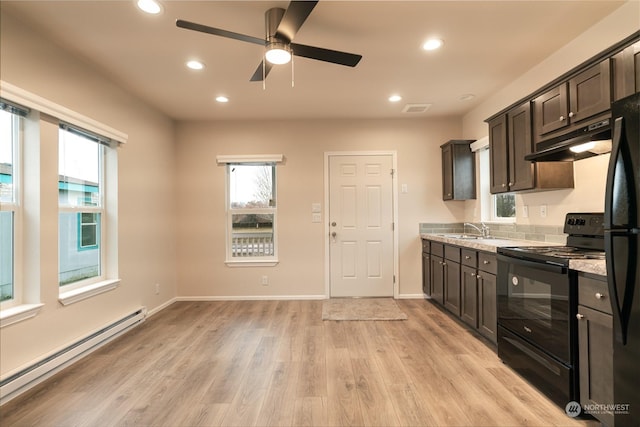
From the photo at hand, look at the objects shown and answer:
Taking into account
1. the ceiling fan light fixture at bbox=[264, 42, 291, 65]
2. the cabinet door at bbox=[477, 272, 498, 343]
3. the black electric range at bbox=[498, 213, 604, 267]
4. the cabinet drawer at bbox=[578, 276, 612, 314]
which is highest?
the ceiling fan light fixture at bbox=[264, 42, 291, 65]

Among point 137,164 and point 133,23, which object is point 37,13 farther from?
point 137,164

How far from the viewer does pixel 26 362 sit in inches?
82.3

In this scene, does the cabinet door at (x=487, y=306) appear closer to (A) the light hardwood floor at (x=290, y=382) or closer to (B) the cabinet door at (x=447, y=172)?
(A) the light hardwood floor at (x=290, y=382)

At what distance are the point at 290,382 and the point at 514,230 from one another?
9.05 ft

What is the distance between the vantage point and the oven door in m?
1.79

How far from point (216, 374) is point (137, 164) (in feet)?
8.24

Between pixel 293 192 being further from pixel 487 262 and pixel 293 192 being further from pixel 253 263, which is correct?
pixel 487 262

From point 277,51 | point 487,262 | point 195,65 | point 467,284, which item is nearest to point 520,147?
point 487,262

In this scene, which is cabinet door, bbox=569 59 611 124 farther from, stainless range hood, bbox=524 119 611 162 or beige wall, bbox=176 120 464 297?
beige wall, bbox=176 120 464 297

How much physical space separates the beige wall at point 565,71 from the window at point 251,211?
309cm

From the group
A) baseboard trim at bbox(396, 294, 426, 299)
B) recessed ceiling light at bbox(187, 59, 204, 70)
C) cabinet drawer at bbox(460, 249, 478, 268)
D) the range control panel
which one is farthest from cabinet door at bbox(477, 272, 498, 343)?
recessed ceiling light at bbox(187, 59, 204, 70)

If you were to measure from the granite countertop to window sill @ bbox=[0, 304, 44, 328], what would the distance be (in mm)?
3556

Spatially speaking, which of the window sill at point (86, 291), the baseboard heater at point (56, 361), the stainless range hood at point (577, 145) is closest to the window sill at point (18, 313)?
the window sill at point (86, 291)

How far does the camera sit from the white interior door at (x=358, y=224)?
4332 millimetres
